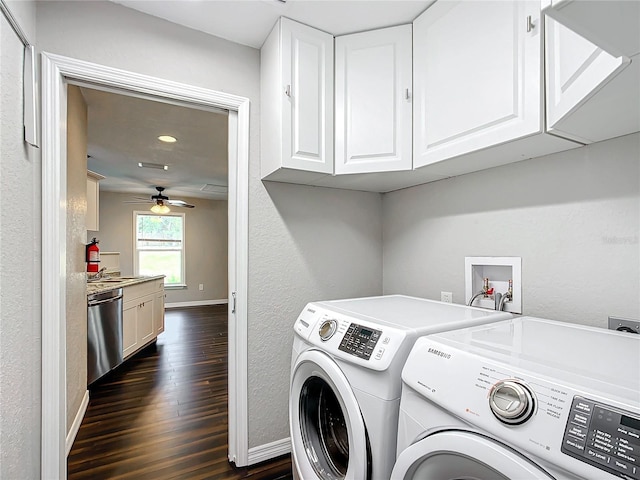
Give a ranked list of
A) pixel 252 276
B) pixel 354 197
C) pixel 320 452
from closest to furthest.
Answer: pixel 320 452
pixel 252 276
pixel 354 197

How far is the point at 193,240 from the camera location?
24.0 feet

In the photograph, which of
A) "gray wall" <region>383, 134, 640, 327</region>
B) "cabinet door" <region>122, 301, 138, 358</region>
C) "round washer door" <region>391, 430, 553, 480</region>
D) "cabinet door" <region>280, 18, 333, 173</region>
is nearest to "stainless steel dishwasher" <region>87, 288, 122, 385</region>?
"cabinet door" <region>122, 301, 138, 358</region>

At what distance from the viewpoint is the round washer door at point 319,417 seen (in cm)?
120

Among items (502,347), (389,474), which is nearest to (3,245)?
(389,474)

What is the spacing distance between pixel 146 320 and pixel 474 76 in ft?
13.2

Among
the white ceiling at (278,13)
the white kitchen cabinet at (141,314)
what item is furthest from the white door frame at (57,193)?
the white kitchen cabinet at (141,314)

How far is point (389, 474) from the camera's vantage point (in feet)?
3.22

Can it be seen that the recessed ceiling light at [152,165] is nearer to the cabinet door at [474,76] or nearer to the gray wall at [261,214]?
the gray wall at [261,214]

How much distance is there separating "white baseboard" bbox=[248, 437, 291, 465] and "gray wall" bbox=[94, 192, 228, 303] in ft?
19.3

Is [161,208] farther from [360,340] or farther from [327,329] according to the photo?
[360,340]

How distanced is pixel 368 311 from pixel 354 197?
1.01m

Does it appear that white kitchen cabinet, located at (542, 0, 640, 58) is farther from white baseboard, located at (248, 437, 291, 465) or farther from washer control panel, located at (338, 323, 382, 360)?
white baseboard, located at (248, 437, 291, 465)

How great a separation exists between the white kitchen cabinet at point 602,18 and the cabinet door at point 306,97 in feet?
3.77

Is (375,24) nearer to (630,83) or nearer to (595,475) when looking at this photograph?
(630,83)
